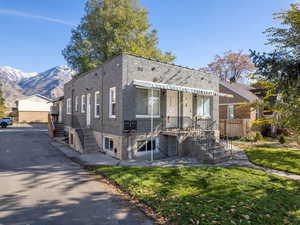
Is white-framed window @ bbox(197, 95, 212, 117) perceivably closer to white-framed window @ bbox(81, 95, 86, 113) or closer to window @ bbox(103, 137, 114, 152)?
window @ bbox(103, 137, 114, 152)

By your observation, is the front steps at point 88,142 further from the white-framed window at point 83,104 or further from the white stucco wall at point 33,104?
Result: the white stucco wall at point 33,104

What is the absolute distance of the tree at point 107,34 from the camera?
24.2 meters

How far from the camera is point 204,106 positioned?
1445cm

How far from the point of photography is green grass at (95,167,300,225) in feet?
13.9

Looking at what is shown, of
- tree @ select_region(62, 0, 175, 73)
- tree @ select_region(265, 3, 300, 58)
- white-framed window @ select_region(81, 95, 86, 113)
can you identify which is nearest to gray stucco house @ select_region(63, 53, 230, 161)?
white-framed window @ select_region(81, 95, 86, 113)

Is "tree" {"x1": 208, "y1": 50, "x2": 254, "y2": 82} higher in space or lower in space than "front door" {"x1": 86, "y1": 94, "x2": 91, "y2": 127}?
higher

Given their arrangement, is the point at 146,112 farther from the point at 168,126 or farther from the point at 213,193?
the point at 213,193

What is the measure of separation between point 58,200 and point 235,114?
21501 millimetres

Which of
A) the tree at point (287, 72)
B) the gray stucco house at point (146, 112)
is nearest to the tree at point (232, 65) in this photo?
the gray stucco house at point (146, 112)

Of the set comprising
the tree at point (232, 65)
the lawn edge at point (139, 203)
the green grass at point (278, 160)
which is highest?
the tree at point (232, 65)

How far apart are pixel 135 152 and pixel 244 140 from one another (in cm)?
1275

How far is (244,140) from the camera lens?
1772 centimetres

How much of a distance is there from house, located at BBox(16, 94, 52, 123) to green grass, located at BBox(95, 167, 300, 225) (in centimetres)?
4587

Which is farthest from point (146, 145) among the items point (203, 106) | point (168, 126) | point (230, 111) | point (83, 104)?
point (230, 111)
